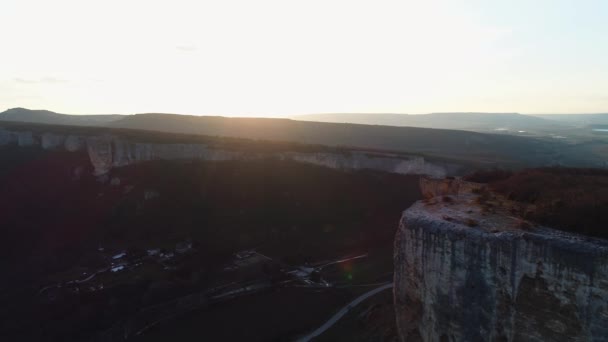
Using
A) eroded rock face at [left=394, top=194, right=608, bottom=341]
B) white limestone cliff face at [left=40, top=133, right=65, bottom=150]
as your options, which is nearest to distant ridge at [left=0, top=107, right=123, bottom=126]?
white limestone cliff face at [left=40, top=133, right=65, bottom=150]

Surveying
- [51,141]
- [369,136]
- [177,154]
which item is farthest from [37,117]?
[177,154]

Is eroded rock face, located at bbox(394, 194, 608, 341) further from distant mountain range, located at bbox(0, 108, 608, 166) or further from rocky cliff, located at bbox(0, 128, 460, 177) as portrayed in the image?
distant mountain range, located at bbox(0, 108, 608, 166)

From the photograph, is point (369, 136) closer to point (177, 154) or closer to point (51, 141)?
point (177, 154)

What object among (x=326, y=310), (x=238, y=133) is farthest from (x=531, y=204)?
(x=238, y=133)

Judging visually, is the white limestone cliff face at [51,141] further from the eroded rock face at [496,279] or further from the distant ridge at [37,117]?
the distant ridge at [37,117]

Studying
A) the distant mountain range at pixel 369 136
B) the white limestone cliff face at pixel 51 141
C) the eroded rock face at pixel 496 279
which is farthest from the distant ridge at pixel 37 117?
the eroded rock face at pixel 496 279

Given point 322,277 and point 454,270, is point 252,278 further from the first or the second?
point 454,270
